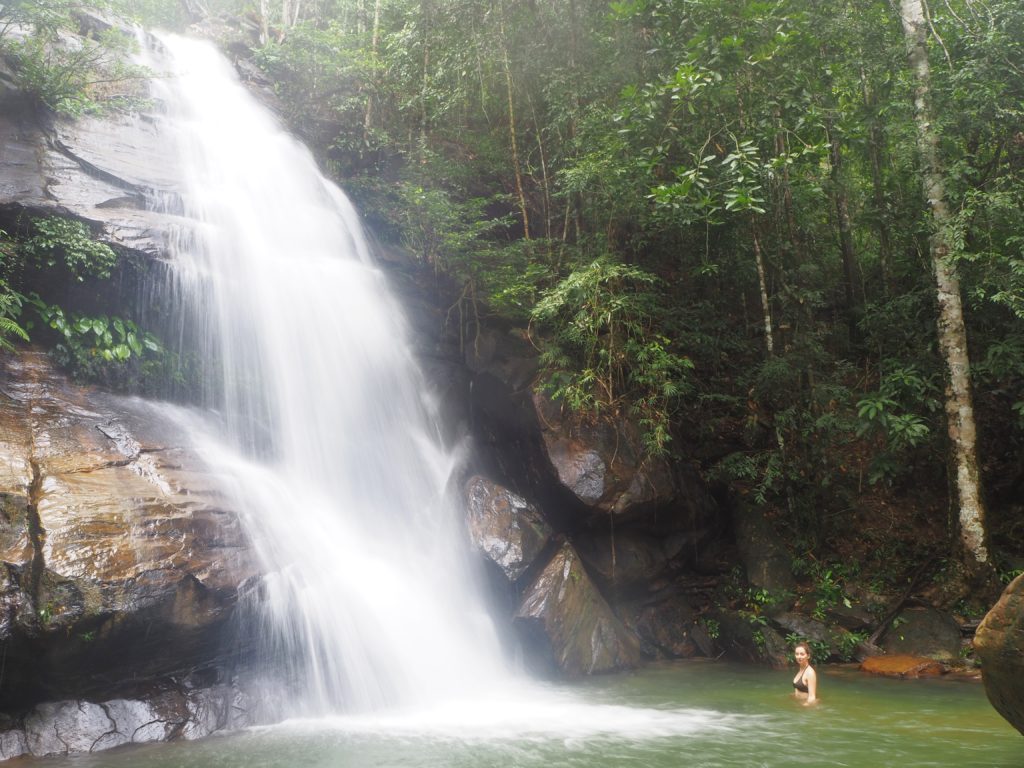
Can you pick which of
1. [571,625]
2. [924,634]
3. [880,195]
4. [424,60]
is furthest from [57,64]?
[924,634]

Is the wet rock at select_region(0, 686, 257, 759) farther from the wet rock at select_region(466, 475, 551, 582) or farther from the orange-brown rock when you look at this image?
the orange-brown rock

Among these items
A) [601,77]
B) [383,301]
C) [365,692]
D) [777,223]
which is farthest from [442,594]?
[601,77]

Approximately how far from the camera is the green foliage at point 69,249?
29.7ft

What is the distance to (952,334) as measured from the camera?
9.58 m

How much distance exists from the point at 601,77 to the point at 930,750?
11.6m

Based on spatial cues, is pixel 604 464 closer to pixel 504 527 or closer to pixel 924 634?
pixel 504 527

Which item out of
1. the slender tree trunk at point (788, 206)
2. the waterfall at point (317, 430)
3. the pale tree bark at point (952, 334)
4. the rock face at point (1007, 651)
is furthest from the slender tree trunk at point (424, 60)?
the rock face at point (1007, 651)

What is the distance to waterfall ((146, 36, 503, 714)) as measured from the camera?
8070 millimetres

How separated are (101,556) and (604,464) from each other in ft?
23.3

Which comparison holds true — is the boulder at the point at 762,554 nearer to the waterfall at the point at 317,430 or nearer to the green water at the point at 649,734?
the green water at the point at 649,734

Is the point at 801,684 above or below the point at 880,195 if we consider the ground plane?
below

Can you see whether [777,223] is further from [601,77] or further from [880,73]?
[601,77]

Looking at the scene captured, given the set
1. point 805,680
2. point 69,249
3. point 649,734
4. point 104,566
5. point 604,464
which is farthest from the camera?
point 604,464

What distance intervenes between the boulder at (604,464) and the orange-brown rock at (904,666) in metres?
3.64
